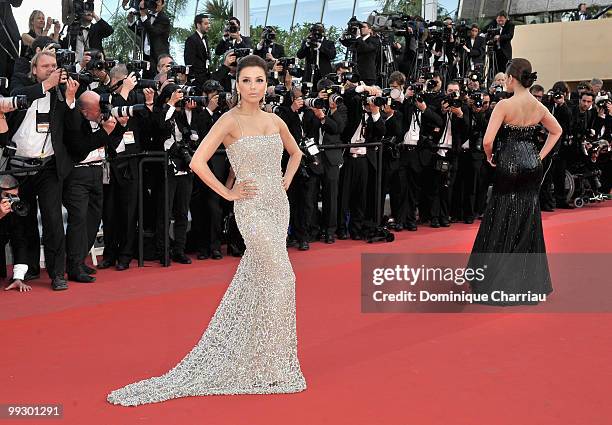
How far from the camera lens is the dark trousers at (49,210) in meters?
6.57

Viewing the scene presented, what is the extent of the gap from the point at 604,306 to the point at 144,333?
307 cm

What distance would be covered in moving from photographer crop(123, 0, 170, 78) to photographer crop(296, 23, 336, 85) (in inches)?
69.4

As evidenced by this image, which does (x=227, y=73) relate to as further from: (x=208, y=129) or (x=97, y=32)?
(x=208, y=129)

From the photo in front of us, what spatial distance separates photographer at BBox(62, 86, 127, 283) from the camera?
666 centimetres

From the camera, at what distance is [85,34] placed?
907cm

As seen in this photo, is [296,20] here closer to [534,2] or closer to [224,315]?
[534,2]

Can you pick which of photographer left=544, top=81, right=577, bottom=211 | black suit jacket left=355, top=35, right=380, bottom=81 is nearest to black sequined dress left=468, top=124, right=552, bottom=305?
black suit jacket left=355, top=35, right=380, bottom=81

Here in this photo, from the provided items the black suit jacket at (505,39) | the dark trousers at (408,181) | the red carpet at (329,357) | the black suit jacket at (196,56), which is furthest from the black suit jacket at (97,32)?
the black suit jacket at (505,39)

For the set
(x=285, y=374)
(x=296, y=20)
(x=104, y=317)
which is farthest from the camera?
(x=296, y=20)

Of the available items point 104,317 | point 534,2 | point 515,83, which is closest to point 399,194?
point 515,83

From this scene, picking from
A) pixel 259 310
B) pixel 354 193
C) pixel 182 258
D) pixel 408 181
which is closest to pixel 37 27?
pixel 182 258

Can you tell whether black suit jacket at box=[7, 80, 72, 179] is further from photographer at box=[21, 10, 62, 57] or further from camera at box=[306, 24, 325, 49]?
camera at box=[306, 24, 325, 49]

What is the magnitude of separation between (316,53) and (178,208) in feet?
12.1

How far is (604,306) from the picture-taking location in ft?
19.7
